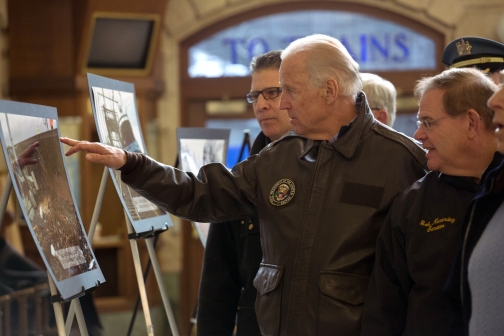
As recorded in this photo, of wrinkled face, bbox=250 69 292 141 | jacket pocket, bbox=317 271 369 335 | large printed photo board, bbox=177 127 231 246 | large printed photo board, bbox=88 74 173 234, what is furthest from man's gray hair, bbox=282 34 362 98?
large printed photo board, bbox=177 127 231 246

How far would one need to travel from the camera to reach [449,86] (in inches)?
68.6

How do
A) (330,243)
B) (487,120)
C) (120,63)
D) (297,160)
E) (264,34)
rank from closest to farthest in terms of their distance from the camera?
(487,120) < (330,243) < (297,160) < (120,63) < (264,34)

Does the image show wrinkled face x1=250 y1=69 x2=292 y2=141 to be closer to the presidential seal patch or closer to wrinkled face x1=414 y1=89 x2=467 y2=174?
the presidential seal patch

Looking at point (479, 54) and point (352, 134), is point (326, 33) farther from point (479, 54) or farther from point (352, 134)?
point (352, 134)

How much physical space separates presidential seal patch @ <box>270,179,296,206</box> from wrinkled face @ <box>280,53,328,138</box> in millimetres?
157

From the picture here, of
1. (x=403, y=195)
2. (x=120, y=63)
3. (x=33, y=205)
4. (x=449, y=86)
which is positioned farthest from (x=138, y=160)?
(x=120, y=63)

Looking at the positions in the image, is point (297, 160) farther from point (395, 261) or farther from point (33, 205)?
point (33, 205)

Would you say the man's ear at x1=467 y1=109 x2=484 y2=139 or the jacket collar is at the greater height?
the man's ear at x1=467 y1=109 x2=484 y2=139

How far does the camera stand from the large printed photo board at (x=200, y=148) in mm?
2891

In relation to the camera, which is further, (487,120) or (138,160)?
(138,160)

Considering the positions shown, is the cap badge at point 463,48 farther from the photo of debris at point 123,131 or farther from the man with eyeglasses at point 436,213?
the photo of debris at point 123,131

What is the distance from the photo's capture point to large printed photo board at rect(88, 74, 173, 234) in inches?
89.8

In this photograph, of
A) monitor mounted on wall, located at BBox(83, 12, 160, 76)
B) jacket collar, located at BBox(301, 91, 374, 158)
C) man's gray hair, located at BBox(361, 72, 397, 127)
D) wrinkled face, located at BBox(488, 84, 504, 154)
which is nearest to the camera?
wrinkled face, located at BBox(488, 84, 504, 154)

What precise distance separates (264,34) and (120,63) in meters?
1.27
